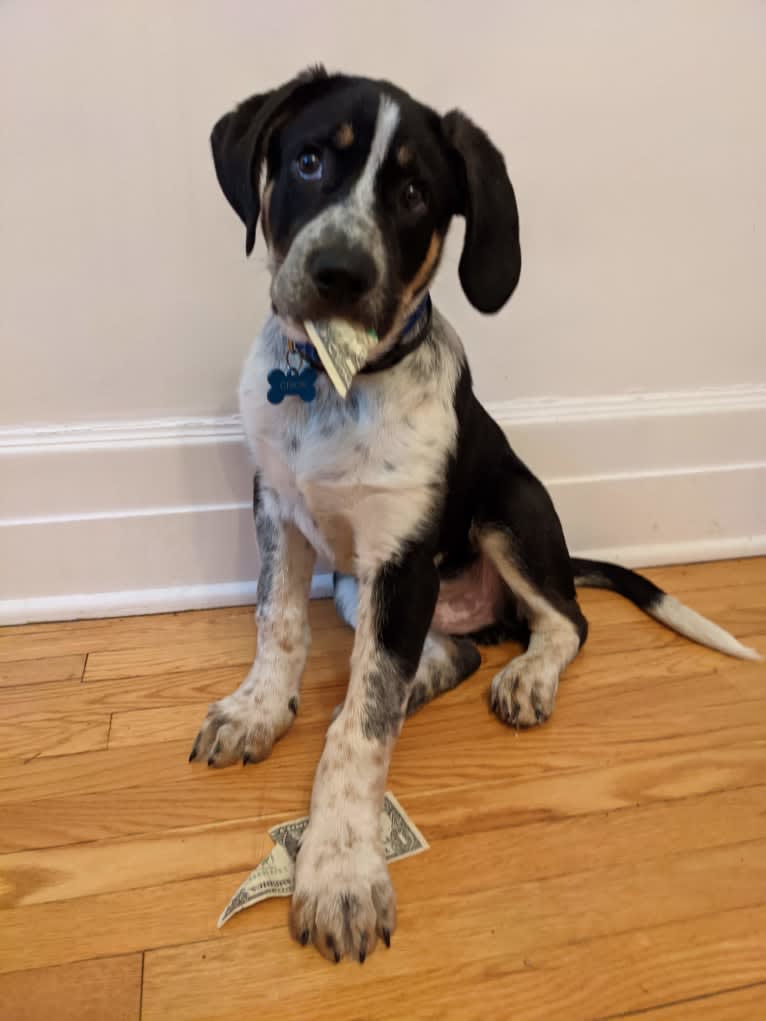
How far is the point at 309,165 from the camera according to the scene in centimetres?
133

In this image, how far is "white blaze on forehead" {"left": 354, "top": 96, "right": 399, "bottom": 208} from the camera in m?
1.28

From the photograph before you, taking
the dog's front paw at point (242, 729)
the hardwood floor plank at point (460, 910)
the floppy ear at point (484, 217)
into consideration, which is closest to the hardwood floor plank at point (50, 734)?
the dog's front paw at point (242, 729)

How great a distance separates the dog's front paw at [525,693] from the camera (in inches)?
66.7

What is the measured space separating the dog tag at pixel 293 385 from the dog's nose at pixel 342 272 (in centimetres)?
27

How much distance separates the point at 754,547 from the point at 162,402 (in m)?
2.03

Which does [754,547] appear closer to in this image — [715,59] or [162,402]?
[715,59]

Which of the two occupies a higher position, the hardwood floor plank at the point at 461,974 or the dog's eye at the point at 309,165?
the dog's eye at the point at 309,165

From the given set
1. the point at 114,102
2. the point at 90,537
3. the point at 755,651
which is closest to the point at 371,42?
the point at 114,102

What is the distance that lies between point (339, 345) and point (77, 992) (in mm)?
1090

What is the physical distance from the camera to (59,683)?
6.07 feet

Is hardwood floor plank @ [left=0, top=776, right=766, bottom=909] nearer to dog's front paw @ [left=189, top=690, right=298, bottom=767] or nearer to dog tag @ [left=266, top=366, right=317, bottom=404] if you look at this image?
dog's front paw @ [left=189, top=690, right=298, bottom=767]

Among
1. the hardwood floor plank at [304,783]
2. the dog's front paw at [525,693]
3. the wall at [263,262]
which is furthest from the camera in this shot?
the wall at [263,262]

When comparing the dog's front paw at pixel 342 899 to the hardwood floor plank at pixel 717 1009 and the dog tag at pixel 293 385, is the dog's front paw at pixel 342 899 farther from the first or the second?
the dog tag at pixel 293 385

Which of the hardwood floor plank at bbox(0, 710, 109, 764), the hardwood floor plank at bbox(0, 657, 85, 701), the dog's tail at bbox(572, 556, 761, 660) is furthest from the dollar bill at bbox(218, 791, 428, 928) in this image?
the dog's tail at bbox(572, 556, 761, 660)
